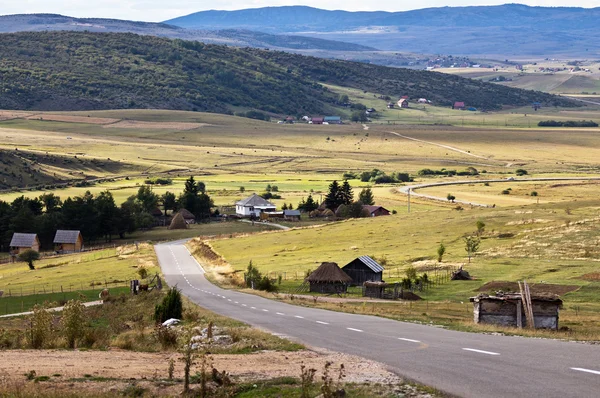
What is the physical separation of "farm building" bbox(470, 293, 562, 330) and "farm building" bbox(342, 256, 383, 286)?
21.1 metres

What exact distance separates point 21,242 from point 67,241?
4.53 m

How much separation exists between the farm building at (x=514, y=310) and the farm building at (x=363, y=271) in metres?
21.1

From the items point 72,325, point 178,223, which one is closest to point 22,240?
point 178,223

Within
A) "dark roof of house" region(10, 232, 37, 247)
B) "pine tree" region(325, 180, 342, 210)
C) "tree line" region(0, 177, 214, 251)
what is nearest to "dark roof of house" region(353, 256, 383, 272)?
"dark roof of house" region(10, 232, 37, 247)

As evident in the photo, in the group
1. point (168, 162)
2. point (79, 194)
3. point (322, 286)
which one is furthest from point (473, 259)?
point (168, 162)

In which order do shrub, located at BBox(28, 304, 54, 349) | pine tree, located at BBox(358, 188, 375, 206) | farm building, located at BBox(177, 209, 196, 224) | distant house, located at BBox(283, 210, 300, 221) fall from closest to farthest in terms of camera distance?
1. shrub, located at BBox(28, 304, 54, 349)
2. farm building, located at BBox(177, 209, 196, 224)
3. distant house, located at BBox(283, 210, 300, 221)
4. pine tree, located at BBox(358, 188, 375, 206)

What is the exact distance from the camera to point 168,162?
185 metres

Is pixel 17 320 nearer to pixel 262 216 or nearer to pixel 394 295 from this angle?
pixel 394 295

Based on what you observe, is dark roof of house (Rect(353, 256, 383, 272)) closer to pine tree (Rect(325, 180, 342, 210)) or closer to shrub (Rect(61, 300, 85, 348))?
shrub (Rect(61, 300, 85, 348))

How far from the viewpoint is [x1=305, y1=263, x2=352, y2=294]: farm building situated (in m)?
53.7

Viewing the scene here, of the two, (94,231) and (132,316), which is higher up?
(132,316)

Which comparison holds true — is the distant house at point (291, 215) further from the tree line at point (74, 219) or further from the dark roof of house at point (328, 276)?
the dark roof of house at point (328, 276)

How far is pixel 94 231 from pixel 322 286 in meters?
49.9

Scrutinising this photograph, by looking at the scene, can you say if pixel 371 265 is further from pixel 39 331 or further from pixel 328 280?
pixel 39 331
